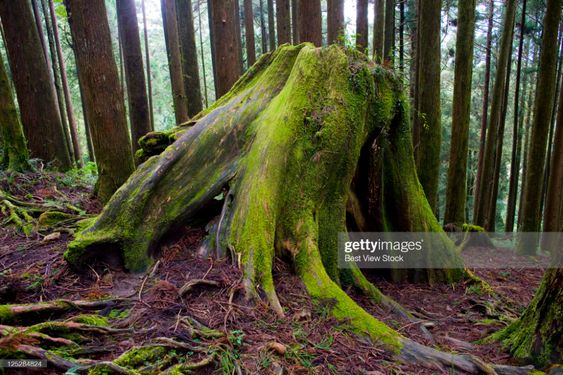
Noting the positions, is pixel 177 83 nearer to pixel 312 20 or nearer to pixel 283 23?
pixel 283 23

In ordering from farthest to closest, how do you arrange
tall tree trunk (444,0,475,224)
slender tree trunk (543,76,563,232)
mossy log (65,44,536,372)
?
slender tree trunk (543,76,563,232) < tall tree trunk (444,0,475,224) < mossy log (65,44,536,372)

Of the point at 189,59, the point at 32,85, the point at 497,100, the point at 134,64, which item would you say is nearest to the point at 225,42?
the point at 134,64

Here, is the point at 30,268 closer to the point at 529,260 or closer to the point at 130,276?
the point at 130,276

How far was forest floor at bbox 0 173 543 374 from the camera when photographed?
2512mm

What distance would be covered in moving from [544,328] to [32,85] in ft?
33.9

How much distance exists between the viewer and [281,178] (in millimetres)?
4199

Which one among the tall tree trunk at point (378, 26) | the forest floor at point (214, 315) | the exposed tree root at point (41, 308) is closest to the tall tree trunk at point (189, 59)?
the tall tree trunk at point (378, 26)

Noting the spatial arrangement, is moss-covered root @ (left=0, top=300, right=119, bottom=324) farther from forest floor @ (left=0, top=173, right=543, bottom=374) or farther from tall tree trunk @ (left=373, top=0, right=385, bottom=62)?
tall tree trunk @ (left=373, top=0, right=385, bottom=62)

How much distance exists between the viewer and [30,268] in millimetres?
3629

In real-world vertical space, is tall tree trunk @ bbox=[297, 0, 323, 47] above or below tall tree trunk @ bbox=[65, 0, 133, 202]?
above

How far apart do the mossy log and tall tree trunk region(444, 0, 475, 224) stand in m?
4.21

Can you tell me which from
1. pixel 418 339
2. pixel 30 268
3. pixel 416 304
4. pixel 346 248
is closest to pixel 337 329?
pixel 418 339

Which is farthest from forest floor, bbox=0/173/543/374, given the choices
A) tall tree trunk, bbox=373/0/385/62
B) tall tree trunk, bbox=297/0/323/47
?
tall tree trunk, bbox=373/0/385/62

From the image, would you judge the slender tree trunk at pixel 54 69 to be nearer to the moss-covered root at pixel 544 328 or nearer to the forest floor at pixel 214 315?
the forest floor at pixel 214 315
